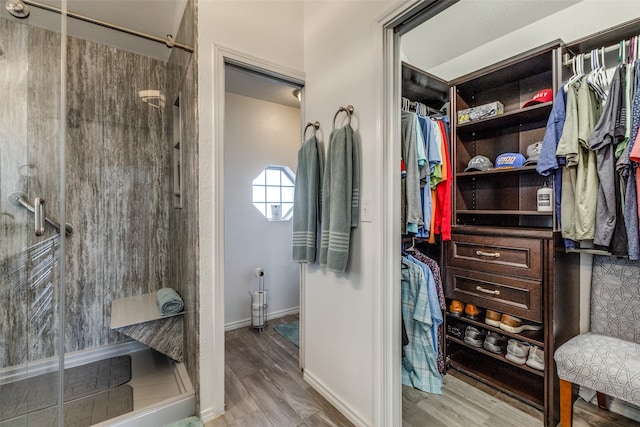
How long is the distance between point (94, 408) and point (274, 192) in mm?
2243

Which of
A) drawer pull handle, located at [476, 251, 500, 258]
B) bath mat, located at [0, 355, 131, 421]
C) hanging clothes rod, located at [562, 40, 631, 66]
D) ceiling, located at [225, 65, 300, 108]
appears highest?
ceiling, located at [225, 65, 300, 108]

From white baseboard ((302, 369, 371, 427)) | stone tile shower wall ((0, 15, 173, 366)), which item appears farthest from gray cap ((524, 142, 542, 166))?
stone tile shower wall ((0, 15, 173, 366))

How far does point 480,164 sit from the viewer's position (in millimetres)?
2096

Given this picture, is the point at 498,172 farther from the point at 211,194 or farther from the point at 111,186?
the point at 111,186

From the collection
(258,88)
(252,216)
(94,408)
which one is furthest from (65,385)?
(258,88)

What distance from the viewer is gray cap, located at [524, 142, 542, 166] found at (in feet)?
6.05

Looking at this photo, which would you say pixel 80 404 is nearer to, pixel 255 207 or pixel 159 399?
pixel 159 399

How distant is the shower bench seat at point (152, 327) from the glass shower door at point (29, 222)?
0.41 m

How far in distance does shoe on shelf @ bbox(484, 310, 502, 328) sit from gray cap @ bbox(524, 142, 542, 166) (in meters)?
0.99

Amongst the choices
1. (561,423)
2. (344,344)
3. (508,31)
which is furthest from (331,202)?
(508,31)

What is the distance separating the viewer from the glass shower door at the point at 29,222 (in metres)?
1.27

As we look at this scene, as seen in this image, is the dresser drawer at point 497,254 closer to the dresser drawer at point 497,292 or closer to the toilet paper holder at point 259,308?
the dresser drawer at point 497,292

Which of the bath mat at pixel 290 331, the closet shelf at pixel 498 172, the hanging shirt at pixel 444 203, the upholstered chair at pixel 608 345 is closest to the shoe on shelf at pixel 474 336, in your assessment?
the upholstered chair at pixel 608 345

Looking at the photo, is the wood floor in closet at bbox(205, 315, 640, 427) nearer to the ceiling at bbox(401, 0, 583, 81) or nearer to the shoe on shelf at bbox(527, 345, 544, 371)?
the shoe on shelf at bbox(527, 345, 544, 371)
